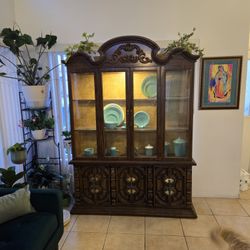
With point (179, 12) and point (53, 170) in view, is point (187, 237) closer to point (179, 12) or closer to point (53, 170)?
point (53, 170)

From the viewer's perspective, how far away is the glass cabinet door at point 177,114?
2590 millimetres

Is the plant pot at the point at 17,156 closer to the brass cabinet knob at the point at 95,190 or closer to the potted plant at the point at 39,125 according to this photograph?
the potted plant at the point at 39,125

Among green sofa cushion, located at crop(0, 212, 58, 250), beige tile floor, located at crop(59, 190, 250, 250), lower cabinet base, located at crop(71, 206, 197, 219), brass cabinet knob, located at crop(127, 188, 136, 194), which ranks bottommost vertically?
beige tile floor, located at crop(59, 190, 250, 250)

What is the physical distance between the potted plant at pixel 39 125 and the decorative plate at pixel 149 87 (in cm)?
126

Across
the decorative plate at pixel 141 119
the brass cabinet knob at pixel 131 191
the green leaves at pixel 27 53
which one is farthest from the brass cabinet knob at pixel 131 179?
the green leaves at pixel 27 53

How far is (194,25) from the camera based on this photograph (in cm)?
275

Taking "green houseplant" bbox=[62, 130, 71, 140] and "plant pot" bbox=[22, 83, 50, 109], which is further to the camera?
"green houseplant" bbox=[62, 130, 71, 140]

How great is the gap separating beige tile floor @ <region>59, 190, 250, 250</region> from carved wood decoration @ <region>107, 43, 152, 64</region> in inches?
73.3

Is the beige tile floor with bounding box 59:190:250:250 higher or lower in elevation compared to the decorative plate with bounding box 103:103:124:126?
lower

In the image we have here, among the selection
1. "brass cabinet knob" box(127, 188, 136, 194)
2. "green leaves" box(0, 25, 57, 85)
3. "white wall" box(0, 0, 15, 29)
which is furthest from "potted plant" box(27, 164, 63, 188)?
"white wall" box(0, 0, 15, 29)

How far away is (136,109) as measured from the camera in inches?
106

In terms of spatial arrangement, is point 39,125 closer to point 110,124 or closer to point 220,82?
point 110,124

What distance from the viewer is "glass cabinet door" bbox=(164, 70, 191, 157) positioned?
2.59 meters

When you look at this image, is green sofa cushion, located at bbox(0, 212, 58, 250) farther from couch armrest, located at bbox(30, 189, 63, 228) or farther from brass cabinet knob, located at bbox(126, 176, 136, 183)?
brass cabinet knob, located at bbox(126, 176, 136, 183)
